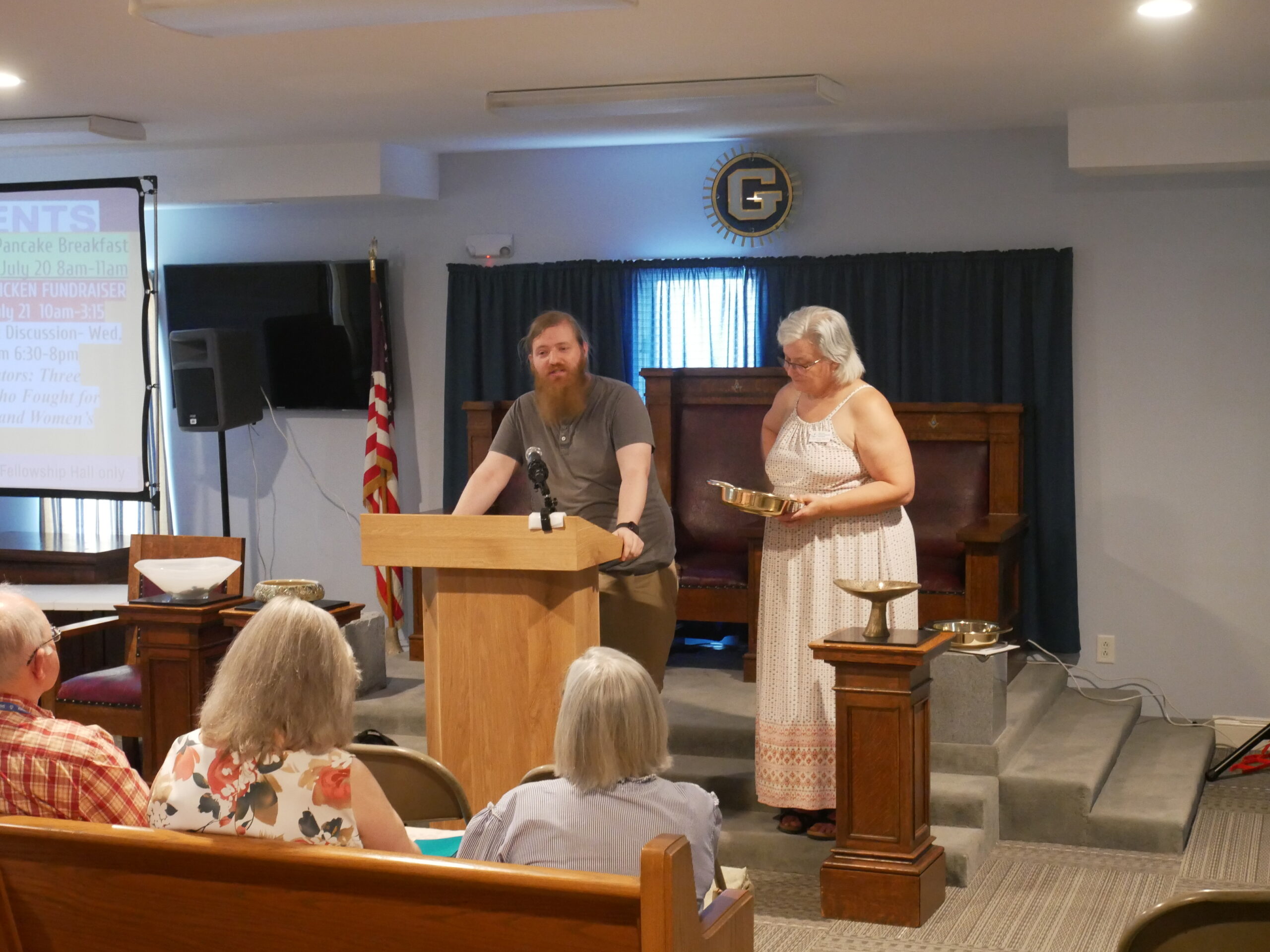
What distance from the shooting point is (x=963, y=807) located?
4.48 meters

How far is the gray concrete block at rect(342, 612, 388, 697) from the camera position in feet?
18.3

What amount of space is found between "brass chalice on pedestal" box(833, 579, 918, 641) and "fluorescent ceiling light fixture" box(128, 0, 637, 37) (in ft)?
5.91

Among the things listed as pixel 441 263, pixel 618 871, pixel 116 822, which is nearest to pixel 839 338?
pixel 618 871

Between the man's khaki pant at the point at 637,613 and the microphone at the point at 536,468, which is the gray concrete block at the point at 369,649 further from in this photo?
the microphone at the point at 536,468

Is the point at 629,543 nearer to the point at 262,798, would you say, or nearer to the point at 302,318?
the point at 262,798

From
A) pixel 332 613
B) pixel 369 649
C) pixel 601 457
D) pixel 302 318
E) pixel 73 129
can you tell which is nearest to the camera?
pixel 601 457

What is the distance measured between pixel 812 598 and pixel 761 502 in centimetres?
37

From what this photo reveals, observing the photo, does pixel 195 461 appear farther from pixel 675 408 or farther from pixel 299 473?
pixel 675 408

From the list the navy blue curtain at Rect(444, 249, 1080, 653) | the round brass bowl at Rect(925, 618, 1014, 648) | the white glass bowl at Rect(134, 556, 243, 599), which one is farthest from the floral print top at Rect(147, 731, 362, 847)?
the navy blue curtain at Rect(444, 249, 1080, 653)

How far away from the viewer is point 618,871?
7.63 ft

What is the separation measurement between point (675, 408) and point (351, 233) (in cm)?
212

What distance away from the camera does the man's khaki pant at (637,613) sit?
394cm

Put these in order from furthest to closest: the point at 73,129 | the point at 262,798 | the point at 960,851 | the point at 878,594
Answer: the point at 73,129 → the point at 960,851 → the point at 878,594 → the point at 262,798

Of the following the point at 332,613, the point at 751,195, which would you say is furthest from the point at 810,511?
the point at 751,195
